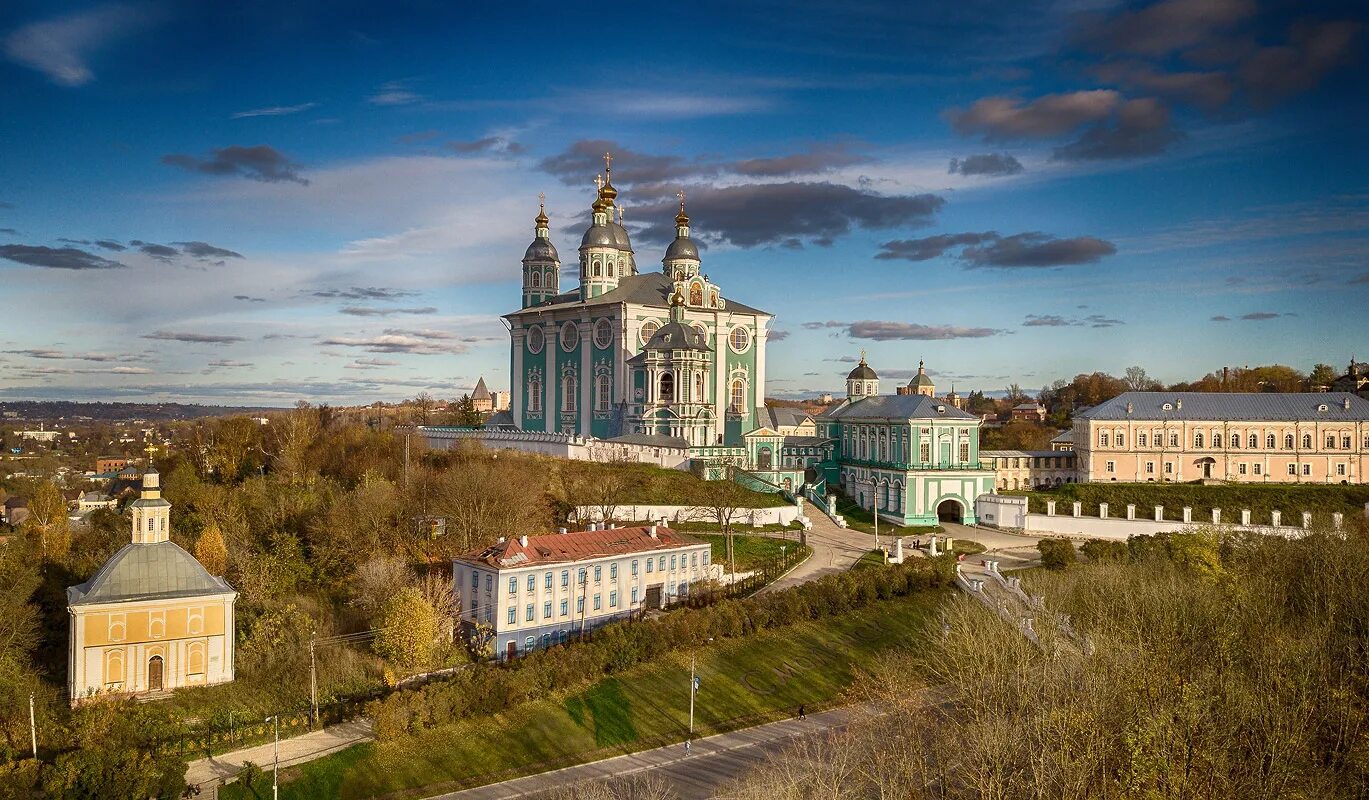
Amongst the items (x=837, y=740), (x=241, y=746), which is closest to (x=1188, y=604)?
(x=837, y=740)

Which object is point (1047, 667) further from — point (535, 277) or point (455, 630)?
point (535, 277)

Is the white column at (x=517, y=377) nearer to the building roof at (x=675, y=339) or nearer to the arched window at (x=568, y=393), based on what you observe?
the arched window at (x=568, y=393)

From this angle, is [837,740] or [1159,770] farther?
[837,740]

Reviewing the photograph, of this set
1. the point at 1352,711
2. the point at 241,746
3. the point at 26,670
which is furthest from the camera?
the point at 26,670

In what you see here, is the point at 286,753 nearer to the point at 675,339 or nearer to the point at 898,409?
the point at 675,339

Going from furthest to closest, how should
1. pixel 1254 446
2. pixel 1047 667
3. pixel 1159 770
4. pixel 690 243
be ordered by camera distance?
pixel 690 243 → pixel 1254 446 → pixel 1047 667 → pixel 1159 770

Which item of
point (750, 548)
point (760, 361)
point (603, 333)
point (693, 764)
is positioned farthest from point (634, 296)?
point (693, 764)

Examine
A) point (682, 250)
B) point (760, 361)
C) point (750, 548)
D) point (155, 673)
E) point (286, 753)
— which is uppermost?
point (682, 250)
